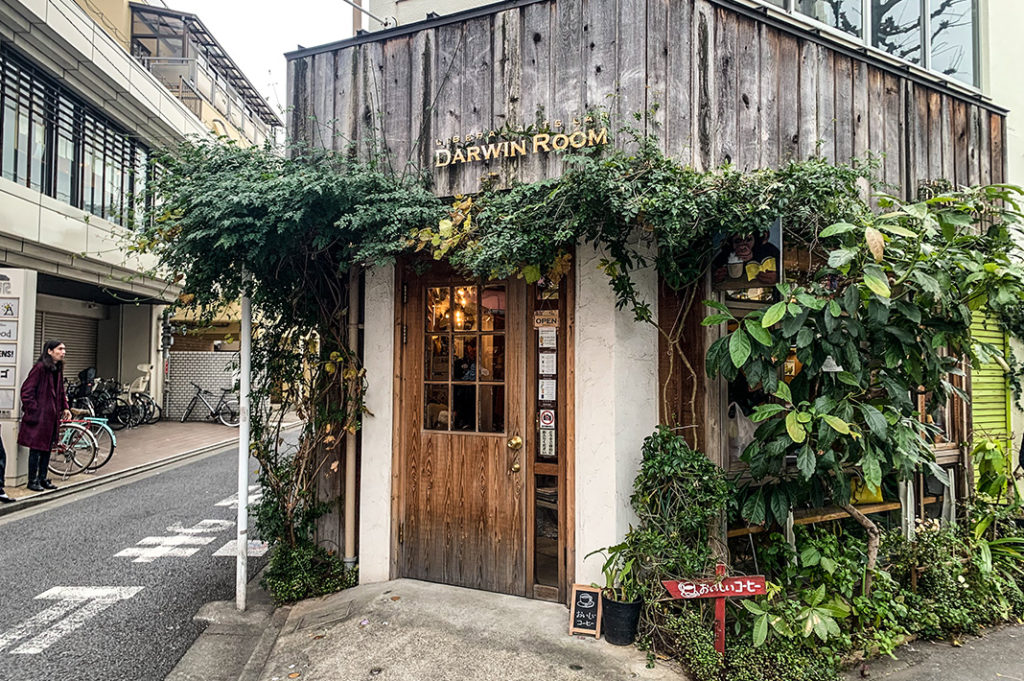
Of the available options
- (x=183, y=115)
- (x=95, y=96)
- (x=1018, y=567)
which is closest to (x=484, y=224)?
(x=1018, y=567)

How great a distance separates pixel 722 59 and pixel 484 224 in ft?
6.79

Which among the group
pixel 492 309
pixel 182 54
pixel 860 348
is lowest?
pixel 860 348

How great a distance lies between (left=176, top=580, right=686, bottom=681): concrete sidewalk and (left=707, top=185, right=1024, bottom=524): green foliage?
1.38 m

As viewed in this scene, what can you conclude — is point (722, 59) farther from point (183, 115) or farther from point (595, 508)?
point (183, 115)

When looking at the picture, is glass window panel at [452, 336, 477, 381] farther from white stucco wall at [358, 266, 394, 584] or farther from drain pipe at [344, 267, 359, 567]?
drain pipe at [344, 267, 359, 567]

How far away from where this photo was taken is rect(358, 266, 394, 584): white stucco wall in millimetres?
4797

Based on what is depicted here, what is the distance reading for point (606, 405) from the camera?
13.5ft

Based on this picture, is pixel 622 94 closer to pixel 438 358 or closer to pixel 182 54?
pixel 438 358

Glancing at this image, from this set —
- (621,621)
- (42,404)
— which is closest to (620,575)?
(621,621)

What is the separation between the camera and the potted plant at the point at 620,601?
12.5 feet

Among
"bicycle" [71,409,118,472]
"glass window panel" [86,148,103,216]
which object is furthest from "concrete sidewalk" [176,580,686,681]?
"glass window panel" [86,148,103,216]

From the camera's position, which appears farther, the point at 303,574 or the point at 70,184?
the point at 70,184

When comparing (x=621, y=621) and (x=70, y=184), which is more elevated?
(x=70, y=184)

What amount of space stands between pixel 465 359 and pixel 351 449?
1.22 meters
